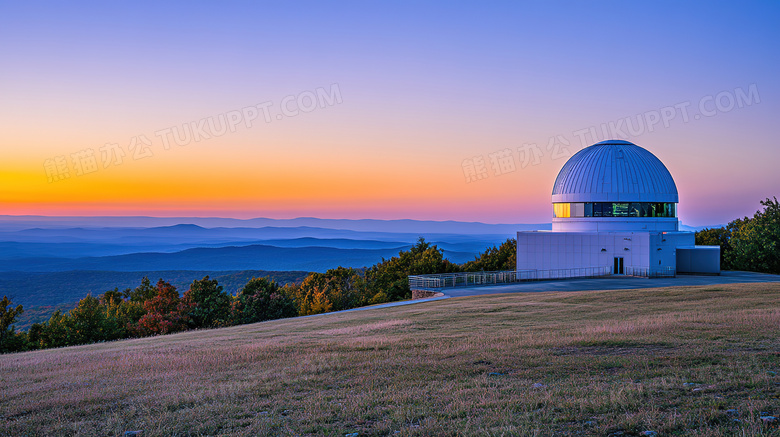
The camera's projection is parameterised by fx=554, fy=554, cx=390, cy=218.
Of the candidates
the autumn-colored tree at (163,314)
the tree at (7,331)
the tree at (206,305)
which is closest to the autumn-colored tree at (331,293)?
the tree at (206,305)

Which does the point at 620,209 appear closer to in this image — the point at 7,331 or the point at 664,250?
the point at 664,250

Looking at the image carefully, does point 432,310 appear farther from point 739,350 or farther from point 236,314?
point 236,314

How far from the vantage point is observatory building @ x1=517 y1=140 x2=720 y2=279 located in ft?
149

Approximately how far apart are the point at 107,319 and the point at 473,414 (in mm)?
39628

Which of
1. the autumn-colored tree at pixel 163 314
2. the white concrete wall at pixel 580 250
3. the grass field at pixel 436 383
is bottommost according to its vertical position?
the autumn-colored tree at pixel 163 314

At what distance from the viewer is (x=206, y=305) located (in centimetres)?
4184

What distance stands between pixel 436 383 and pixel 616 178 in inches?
1728

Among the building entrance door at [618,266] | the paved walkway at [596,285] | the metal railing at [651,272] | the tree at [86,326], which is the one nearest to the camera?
the paved walkway at [596,285]

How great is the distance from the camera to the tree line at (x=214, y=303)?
37.3 meters

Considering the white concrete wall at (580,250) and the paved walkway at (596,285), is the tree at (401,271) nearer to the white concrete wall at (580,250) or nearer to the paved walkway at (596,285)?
the white concrete wall at (580,250)

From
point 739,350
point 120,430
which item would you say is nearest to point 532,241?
point 739,350

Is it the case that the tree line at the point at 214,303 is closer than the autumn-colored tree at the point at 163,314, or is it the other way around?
the tree line at the point at 214,303

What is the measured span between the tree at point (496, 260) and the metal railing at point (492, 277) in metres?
10.3

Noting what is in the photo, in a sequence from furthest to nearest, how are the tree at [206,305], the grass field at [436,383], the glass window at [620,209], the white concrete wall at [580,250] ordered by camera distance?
→ the glass window at [620,209] < the white concrete wall at [580,250] < the tree at [206,305] < the grass field at [436,383]
